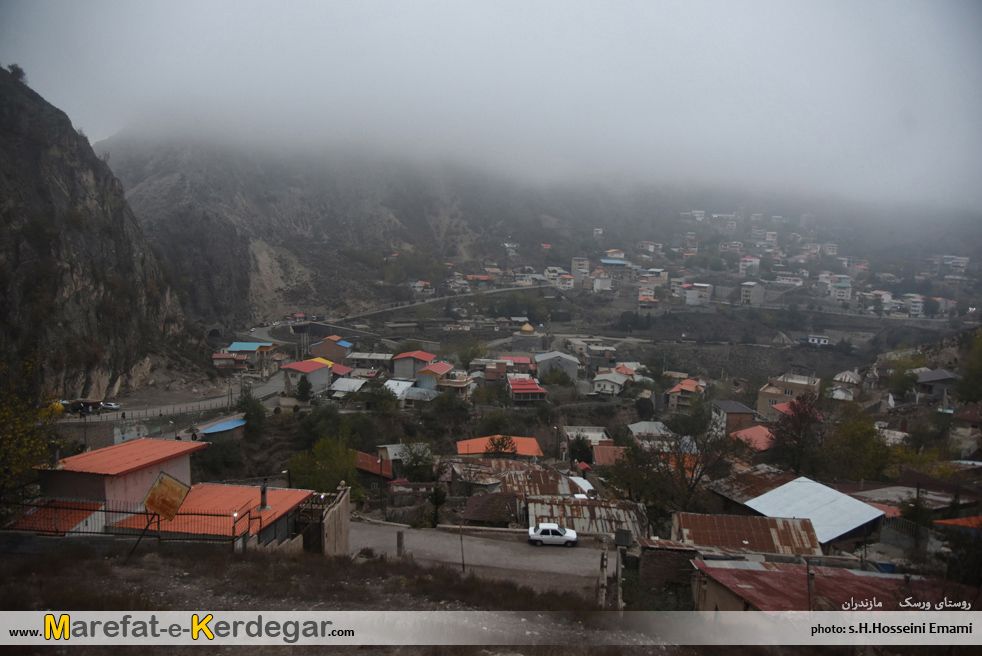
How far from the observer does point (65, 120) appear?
76.7ft

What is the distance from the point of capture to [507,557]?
278 inches

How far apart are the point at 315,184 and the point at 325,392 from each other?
43.4m

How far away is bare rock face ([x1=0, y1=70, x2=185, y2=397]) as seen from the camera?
18203 millimetres

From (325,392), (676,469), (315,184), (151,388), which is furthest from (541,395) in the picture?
(315,184)

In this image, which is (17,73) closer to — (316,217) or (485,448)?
(485,448)

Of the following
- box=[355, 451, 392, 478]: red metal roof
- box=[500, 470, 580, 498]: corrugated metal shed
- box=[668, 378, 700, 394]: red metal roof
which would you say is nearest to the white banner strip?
box=[500, 470, 580, 498]: corrugated metal shed

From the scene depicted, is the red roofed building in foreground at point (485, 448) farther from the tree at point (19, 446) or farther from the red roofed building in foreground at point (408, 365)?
the tree at point (19, 446)

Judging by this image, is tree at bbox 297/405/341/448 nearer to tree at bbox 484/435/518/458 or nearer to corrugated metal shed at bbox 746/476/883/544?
tree at bbox 484/435/518/458

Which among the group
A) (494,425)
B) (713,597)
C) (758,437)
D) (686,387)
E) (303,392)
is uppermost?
(713,597)

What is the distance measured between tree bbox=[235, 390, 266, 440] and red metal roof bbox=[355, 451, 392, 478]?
4.84 metres

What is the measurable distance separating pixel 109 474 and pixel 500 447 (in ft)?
45.4

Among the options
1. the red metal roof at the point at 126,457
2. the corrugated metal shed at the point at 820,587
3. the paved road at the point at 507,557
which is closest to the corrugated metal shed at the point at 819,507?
the corrugated metal shed at the point at 820,587

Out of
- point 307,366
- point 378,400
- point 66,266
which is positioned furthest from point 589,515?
point 66,266

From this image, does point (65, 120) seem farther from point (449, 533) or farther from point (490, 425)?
point (449, 533)
